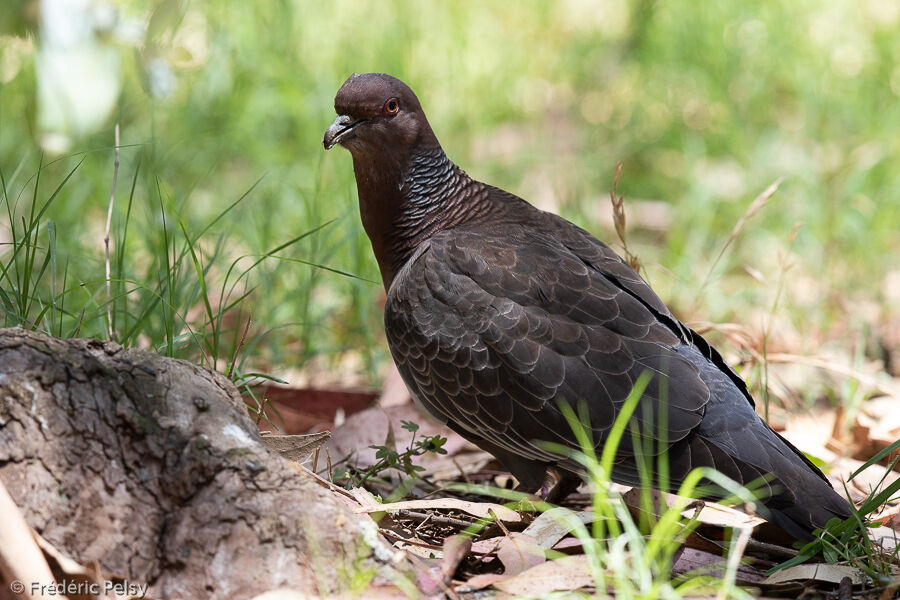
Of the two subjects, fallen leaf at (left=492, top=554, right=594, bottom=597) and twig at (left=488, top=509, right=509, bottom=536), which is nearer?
fallen leaf at (left=492, top=554, right=594, bottom=597)

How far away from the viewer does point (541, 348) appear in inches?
131

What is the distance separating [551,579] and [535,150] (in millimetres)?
5047

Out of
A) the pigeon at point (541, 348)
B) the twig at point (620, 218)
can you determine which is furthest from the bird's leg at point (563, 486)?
the twig at point (620, 218)

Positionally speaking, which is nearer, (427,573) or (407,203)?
Answer: (427,573)

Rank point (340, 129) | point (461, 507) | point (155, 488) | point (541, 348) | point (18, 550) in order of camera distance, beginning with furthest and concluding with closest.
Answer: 1. point (340, 129)
2. point (541, 348)
3. point (461, 507)
4. point (155, 488)
5. point (18, 550)

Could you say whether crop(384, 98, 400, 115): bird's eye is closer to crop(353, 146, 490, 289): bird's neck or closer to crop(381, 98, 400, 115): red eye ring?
crop(381, 98, 400, 115): red eye ring

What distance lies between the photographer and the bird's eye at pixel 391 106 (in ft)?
12.9

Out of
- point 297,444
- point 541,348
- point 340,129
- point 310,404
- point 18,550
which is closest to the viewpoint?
point 18,550

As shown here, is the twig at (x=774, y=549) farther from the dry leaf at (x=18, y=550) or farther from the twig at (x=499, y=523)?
the dry leaf at (x=18, y=550)

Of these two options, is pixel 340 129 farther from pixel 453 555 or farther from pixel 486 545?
pixel 453 555

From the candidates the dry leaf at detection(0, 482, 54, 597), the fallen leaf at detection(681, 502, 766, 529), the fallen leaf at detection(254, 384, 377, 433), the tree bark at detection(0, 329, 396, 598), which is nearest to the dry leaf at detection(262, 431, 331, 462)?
the tree bark at detection(0, 329, 396, 598)

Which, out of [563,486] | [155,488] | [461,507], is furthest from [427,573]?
[563,486]

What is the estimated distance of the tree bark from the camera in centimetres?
227

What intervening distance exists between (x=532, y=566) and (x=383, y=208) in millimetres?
1914
